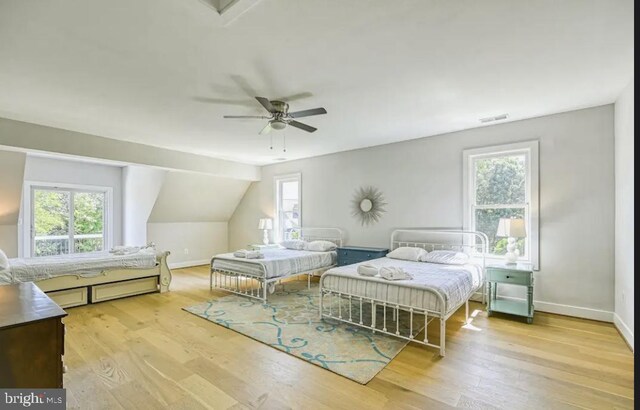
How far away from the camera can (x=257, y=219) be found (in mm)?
7727

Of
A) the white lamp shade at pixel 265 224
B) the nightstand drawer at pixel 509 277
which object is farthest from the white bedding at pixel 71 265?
the nightstand drawer at pixel 509 277

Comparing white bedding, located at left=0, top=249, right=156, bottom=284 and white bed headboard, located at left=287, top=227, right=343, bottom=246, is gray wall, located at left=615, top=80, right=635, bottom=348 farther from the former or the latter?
white bedding, located at left=0, top=249, right=156, bottom=284

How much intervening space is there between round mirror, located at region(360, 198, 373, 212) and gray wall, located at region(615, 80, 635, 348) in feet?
10.9

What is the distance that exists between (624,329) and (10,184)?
28.5 ft

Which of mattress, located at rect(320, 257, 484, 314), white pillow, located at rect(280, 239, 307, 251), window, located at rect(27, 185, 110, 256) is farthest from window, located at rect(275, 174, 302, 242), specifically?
window, located at rect(27, 185, 110, 256)

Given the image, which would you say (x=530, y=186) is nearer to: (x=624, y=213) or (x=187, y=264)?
(x=624, y=213)

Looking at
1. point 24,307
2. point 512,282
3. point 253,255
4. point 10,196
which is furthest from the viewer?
point 10,196

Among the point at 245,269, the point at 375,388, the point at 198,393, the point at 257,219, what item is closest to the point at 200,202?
the point at 257,219

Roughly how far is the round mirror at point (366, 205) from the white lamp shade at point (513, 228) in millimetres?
2270

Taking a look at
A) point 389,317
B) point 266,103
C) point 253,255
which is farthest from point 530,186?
point 253,255

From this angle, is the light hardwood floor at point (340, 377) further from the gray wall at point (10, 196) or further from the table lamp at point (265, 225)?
the table lamp at point (265, 225)

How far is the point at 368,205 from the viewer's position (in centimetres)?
567

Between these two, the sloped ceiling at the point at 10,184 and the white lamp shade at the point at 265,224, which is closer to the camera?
the sloped ceiling at the point at 10,184

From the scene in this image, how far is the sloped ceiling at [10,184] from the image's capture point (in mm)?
4599
